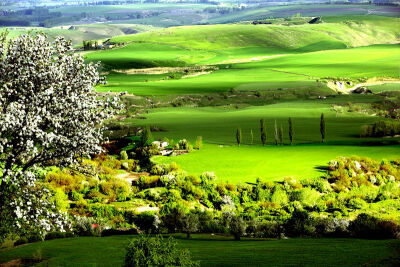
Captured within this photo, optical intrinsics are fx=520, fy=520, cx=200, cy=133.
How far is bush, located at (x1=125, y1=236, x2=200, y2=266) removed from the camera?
26.7 m

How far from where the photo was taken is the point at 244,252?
35156mm

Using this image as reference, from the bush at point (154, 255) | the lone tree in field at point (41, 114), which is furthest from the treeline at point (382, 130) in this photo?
the bush at point (154, 255)

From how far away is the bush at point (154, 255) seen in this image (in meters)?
26.7

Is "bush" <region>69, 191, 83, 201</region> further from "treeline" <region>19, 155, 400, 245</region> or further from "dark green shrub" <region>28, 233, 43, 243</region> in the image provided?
"dark green shrub" <region>28, 233, 43, 243</region>

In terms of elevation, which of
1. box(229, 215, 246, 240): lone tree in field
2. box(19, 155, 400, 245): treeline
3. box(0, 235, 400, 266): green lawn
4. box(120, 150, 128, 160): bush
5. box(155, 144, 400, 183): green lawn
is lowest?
box(155, 144, 400, 183): green lawn

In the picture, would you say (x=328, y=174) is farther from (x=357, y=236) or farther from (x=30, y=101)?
(x=30, y=101)

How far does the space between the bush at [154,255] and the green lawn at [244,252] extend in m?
6.15

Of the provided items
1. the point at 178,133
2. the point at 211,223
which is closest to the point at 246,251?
the point at 211,223

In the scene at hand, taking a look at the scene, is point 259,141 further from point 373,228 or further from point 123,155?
point 373,228

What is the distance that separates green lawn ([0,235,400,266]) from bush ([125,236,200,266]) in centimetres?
615

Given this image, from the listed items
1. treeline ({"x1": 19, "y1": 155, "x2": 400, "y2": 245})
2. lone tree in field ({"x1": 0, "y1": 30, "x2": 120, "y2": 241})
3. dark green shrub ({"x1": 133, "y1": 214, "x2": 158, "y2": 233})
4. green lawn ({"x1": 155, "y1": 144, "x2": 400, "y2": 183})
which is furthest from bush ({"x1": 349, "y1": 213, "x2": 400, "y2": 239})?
green lawn ({"x1": 155, "y1": 144, "x2": 400, "y2": 183})

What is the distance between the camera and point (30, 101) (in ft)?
91.8

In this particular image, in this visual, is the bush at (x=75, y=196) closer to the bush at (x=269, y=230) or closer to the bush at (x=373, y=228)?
the bush at (x=269, y=230)

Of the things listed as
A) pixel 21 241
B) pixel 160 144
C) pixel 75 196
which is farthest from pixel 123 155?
pixel 21 241
